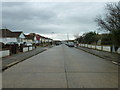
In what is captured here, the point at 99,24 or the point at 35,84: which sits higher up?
the point at 99,24

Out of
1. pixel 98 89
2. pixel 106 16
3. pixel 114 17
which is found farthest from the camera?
pixel 106 16

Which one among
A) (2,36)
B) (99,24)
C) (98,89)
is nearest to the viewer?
(98,89)

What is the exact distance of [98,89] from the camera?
6.05m

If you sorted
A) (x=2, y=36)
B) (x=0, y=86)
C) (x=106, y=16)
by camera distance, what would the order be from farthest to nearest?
(x=2, y=36) → (x=106, y=16) → (x=0, y=86)

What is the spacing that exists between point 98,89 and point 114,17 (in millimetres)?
20300

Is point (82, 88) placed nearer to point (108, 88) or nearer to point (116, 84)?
point (108, 88)

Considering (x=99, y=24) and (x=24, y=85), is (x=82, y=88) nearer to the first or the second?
(x=24, y=85)

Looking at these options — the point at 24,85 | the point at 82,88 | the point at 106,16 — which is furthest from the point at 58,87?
the point at 106,16

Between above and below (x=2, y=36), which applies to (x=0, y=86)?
below

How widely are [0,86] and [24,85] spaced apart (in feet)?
2.99

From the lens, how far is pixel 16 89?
6.07m

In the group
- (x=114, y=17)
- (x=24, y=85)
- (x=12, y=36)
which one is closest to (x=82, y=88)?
(x=24, y=85)

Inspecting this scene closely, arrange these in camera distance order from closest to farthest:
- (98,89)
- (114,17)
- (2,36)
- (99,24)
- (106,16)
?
(98,89), (114,17), (106,16), (99,24), (2,36)

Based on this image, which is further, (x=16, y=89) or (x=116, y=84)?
(x=116, y=84)
